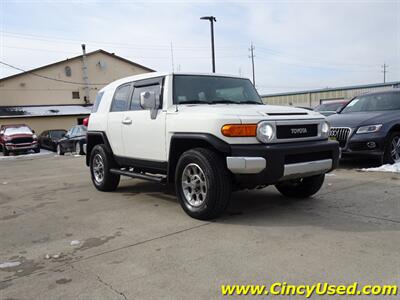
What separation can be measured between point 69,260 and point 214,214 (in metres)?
1.68

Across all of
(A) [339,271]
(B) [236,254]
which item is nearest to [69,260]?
(B) [236,254]

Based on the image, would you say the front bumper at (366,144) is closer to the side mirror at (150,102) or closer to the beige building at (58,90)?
the side mirror at (150,102)

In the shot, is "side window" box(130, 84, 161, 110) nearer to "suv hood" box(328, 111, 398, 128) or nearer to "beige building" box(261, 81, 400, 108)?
"suv hood" box(328, 111, 398, 128)

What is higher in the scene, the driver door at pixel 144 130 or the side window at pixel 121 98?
the side window at pixel 121 98

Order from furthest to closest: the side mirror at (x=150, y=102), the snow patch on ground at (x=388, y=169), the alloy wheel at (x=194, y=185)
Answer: the snow patch on ground at (x=388, y=169)
the side mirror at (x=150, y=102)
the alloy wheel at (x=194, y=185)

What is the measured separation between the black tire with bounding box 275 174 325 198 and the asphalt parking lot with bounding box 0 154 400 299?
17 centimetres

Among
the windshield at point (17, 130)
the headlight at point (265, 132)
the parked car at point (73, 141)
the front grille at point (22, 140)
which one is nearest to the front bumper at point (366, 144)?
the headlight at point (265, 132)

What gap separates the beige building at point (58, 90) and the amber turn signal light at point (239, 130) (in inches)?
1237

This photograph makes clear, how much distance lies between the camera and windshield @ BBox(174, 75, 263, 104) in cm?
545

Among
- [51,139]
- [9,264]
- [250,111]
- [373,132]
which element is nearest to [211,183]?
[250,111]

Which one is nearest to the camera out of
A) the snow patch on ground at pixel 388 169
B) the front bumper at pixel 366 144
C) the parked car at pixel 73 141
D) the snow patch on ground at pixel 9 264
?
the snow patch on ground at pixel 9 264

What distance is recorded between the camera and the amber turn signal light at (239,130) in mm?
4402

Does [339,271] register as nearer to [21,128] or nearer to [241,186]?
[241,186]

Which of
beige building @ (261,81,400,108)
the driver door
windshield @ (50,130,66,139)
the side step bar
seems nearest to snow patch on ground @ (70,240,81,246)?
the side step bar
